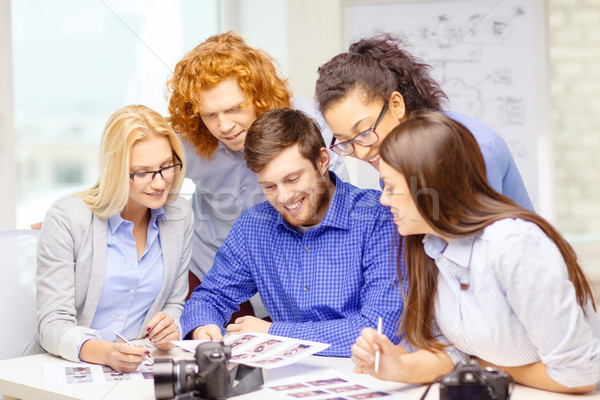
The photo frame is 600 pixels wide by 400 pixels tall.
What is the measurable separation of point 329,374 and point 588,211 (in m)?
3.63

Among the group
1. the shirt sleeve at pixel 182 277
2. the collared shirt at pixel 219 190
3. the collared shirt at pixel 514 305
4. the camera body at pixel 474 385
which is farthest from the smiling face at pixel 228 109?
the camera body at pixel 474 385

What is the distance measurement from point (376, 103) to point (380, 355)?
0.73 m

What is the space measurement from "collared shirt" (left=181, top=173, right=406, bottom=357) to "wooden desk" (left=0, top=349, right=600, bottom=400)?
0.38 feet

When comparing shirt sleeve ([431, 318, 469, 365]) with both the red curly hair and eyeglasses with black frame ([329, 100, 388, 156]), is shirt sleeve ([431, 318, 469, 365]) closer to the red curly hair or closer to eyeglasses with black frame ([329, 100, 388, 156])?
eyeglasses with black frame ([329, 100, 388, 156])

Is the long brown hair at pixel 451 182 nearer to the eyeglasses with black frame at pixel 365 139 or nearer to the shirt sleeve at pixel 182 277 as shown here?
the eyeglasses with black frame at pixel 365 139

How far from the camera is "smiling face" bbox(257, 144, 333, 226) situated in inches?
66.3

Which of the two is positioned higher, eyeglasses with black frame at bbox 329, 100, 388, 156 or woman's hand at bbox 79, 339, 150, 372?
eyeglasses with black frame at bbox 329, 100, 388, 156

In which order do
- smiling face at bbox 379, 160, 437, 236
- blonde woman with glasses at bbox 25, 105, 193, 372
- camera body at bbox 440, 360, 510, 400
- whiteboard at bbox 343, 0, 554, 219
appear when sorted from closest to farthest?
camera body at bbox 440, 360, 510, 400, smiling face at bbox 379, 160, 437, 236, blonde woman with glasses at bbox 25, 105, 193, 372, whiteboard at bbox 343, 0, 554, 219

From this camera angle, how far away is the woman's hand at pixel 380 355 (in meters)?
1.18

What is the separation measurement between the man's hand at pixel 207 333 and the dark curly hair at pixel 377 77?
65cm

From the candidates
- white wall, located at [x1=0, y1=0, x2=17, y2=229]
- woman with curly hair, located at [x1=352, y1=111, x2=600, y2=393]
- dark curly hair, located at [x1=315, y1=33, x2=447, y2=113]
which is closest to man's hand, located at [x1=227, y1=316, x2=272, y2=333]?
woman with curly hair, located at [x1=352, y1=111, x2=600, y2=393]

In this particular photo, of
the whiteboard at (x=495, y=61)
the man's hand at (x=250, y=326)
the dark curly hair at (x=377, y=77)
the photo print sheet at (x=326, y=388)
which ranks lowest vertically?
the photo print sheet at (x=326, y=388)

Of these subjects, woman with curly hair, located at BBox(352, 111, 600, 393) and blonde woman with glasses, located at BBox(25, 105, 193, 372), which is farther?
blonde woman with glasses, located at BBox(25, 105, 193, 372)

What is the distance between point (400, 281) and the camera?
1460mm
